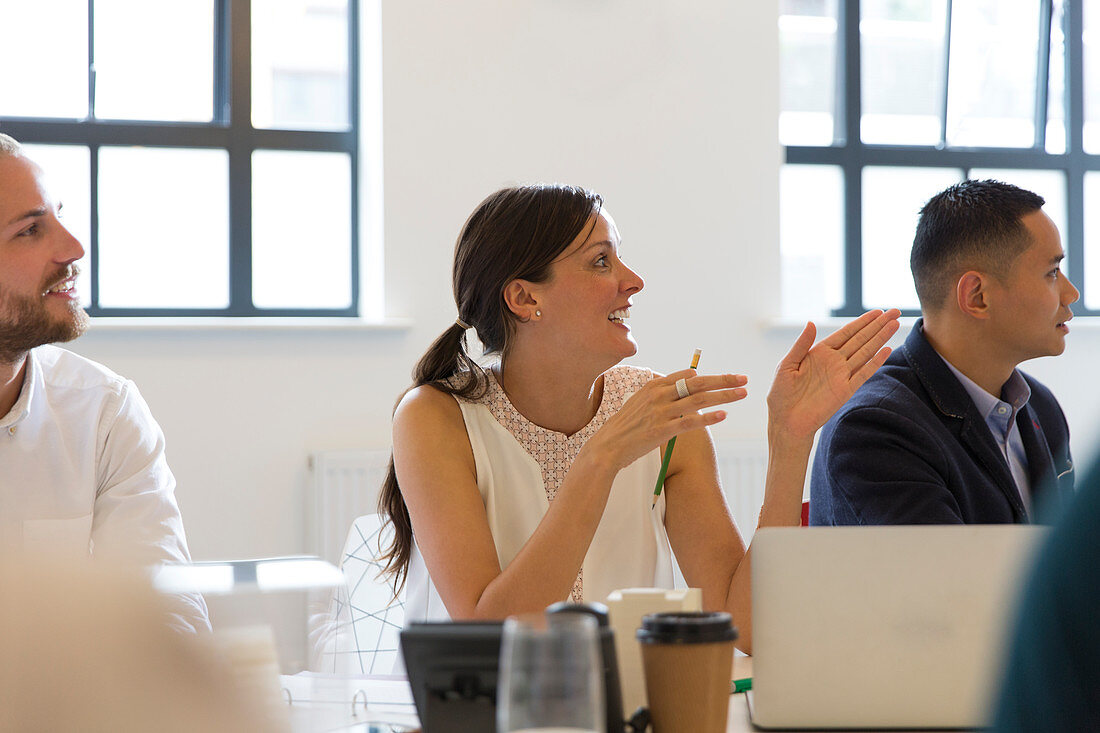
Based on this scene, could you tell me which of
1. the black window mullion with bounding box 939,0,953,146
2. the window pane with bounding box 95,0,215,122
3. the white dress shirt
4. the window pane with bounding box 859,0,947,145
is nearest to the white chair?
the white dress shirt

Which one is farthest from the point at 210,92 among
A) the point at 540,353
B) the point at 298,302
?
the point at 540,353

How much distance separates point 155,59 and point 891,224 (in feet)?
9.51

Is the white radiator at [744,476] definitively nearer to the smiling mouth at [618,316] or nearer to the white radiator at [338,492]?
the white radiator at [338,492]

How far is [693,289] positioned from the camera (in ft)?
13.5

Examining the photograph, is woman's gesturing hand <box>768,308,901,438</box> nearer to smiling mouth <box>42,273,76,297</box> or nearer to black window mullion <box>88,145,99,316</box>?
smiling mouth <box>42,273,76,297</box>

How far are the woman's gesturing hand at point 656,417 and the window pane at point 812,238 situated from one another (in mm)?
2711

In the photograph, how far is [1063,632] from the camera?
0.46 metres

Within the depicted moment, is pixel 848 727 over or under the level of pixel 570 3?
under

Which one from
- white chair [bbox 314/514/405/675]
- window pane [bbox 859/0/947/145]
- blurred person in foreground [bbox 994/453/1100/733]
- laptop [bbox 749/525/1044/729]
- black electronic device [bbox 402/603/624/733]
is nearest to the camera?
blurred person in foreground [bbox 994/453/1100/733]

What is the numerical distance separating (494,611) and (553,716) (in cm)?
97

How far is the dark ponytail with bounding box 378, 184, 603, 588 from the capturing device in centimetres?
201

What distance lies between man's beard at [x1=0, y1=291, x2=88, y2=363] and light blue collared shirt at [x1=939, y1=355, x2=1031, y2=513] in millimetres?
1602

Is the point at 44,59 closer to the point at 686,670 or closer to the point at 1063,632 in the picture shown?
the point at 686,670

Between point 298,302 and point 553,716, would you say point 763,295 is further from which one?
point 553,716
